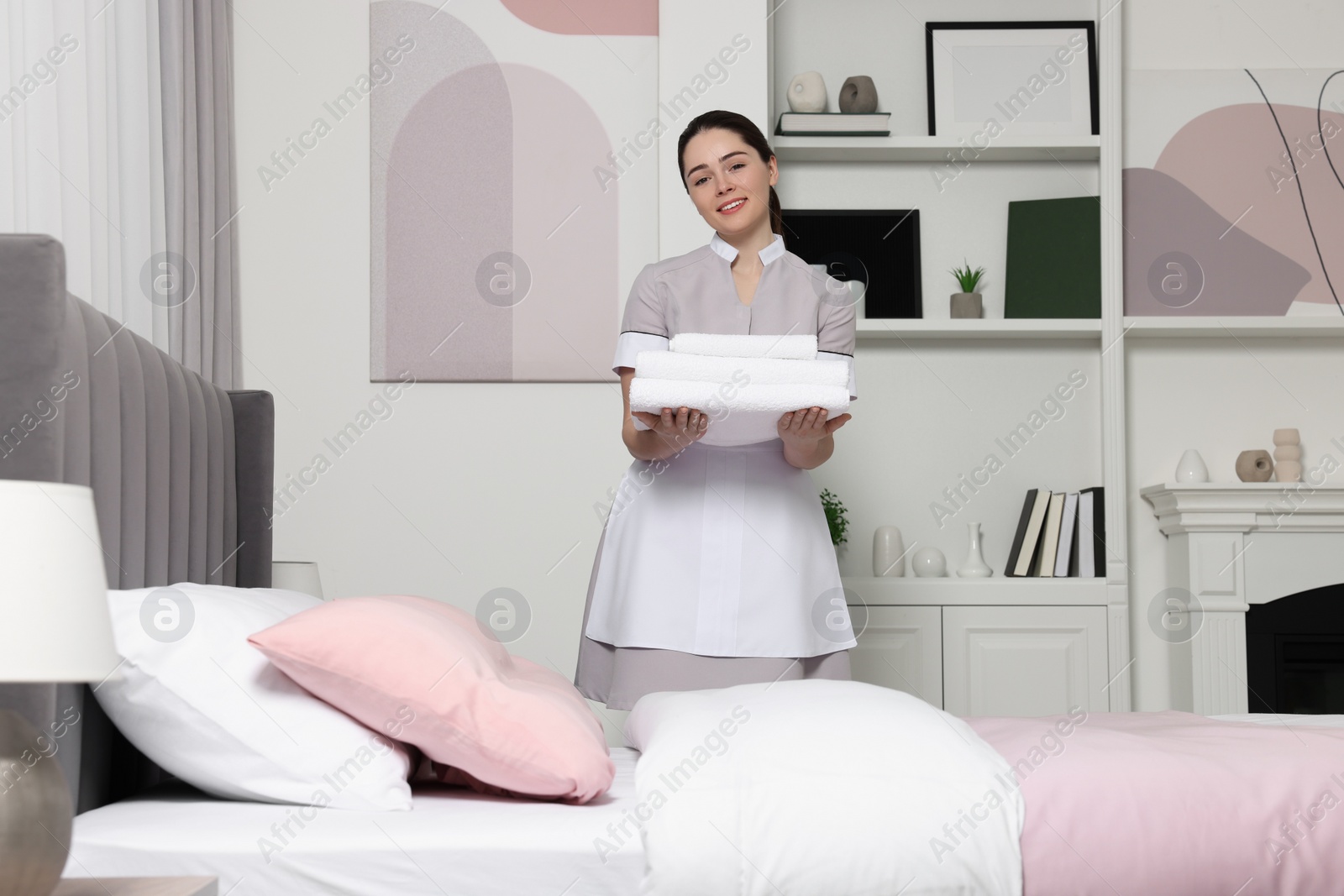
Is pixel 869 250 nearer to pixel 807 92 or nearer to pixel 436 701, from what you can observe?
pixel 807 92

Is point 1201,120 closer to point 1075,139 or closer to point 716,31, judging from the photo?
point 1075,139

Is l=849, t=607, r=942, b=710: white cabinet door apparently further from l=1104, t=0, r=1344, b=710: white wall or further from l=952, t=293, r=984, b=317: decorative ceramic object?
l=952, t=293, r=984, b=317: decorative ceramic object

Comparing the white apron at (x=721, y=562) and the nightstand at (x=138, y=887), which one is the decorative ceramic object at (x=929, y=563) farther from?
the nightstand at (x=138, y=887)

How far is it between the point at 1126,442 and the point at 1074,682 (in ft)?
2.34

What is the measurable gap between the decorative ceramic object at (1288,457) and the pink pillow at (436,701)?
257cm

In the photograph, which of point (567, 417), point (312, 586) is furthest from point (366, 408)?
point (312, 586)

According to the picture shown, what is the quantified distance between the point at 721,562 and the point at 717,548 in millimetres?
28

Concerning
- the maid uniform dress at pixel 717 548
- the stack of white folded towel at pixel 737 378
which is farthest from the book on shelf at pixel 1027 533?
the stack of white folded towel at pixel 737 378

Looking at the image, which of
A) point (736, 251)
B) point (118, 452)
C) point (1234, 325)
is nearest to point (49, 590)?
point (118, 452)

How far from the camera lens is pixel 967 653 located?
2965 millimetres

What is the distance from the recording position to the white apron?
1.79 meters

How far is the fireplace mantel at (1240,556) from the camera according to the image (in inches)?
118

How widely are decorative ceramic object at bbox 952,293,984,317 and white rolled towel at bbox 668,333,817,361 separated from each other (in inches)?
62.0

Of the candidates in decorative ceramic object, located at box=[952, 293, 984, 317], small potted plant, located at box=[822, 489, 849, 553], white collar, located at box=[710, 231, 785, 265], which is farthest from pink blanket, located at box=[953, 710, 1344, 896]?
decorative ceramic object, located at box=[952, 293, 984, 317]
